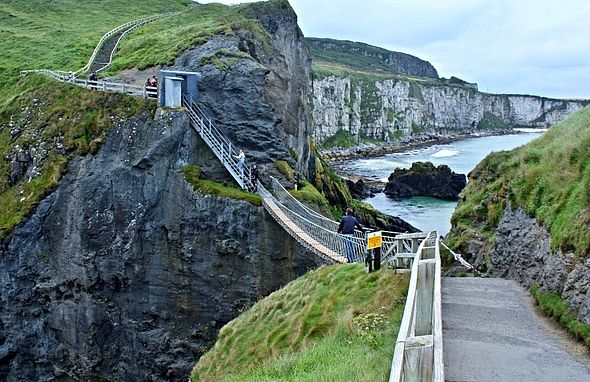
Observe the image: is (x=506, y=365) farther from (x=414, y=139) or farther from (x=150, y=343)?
(x=414, y=139)

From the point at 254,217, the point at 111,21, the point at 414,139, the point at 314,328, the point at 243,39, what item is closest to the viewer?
the point at 314,328

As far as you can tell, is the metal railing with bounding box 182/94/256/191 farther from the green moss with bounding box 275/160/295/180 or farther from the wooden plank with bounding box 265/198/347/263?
the wooden plank with bounding box 265/198/347/263

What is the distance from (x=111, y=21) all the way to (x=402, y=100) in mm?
150573

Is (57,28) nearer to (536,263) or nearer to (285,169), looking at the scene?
(285,169)

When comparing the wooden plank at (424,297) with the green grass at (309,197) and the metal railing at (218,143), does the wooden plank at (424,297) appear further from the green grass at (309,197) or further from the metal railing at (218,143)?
the green grass at (309,197)

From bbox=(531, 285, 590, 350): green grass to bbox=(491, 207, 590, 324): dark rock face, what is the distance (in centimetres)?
11

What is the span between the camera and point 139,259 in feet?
84.5

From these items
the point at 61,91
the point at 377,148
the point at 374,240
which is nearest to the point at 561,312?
the point at 374,240

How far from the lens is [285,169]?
29109 millimetres

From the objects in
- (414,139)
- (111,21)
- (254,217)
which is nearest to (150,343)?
(254,217)

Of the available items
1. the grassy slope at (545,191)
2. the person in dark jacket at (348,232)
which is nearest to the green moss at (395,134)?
the grassy slope at (545,191)

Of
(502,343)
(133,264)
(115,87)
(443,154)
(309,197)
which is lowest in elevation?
(133,264)

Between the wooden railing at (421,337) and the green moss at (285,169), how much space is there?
18711mm

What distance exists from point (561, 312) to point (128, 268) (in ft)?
64.3
